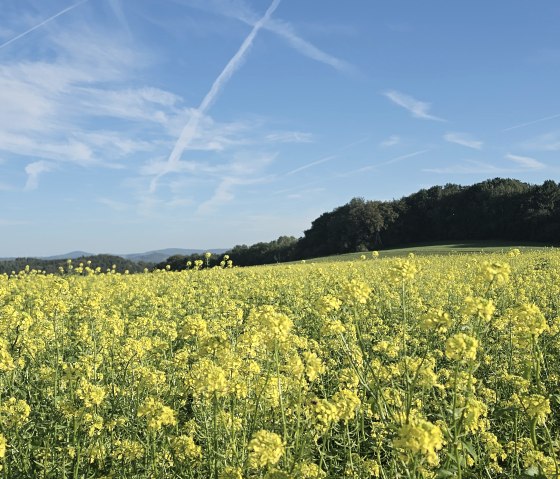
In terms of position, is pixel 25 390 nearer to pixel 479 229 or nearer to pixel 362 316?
pixel 362 316

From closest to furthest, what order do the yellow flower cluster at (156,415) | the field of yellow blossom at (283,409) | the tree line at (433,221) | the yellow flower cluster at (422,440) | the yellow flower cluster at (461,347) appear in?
the yellow flower cluster at (422,440), the yellow flower cluster at (461,347), the field of yellow blossom at (283,409), the yellow flower cluster at (156,415), the tree line at (433,221)

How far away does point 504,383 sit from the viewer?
17.0 ft

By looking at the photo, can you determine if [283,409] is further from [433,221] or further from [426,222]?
[426,222]

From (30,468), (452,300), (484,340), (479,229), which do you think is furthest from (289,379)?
(479,229)

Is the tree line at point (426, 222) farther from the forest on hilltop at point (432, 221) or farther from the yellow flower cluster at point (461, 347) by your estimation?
the yellow flower cluster at point (461, 347)

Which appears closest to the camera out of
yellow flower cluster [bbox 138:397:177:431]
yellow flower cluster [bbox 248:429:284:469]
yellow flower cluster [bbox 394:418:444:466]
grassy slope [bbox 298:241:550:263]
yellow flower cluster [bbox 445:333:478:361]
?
yellow flower cluster [bbox 394:418:444:466]

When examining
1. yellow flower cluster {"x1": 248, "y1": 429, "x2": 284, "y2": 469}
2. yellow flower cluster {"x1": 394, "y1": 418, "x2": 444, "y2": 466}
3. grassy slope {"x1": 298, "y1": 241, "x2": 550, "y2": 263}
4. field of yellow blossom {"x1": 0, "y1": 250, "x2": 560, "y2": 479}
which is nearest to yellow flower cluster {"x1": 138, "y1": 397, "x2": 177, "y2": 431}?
field of yellow blossom {"x1": 0, "y1": 250, "x2": 560, "y2": 479}

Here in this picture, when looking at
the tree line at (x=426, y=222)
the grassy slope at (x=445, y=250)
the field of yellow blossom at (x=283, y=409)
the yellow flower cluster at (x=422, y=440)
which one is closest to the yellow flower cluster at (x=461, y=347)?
the field of yellow blossom at (x=283, y=409)

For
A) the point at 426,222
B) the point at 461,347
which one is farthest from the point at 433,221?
the point at 461,347

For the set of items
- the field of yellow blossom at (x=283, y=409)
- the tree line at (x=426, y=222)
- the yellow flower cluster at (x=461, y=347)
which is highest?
the tree line at (x=426, y=222)

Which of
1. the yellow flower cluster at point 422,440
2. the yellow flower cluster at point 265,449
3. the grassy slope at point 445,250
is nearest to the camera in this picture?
the yellow flower cluster at point 422,440

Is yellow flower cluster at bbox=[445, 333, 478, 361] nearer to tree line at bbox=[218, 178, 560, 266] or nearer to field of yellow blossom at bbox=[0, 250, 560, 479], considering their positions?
field of yellow blossom at bbox=[0, 250, 560, 479]

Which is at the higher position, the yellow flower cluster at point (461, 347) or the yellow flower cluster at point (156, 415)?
the yellow flower cluster at point (461, 347)

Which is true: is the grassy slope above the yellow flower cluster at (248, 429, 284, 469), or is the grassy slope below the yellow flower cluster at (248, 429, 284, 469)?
above
